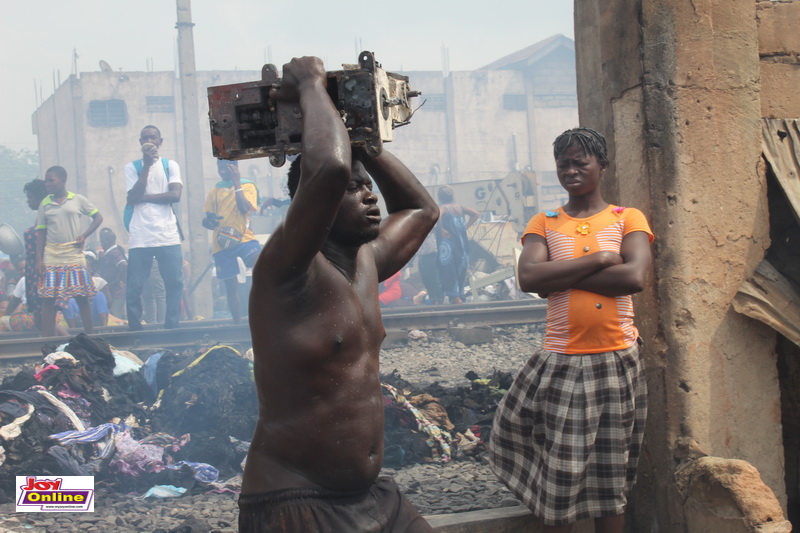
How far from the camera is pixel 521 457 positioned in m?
3.65

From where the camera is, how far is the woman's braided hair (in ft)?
11.4

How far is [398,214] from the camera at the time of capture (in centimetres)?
302

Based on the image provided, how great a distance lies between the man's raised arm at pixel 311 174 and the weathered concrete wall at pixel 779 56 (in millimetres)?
2895

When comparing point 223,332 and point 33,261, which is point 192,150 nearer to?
point 33,261

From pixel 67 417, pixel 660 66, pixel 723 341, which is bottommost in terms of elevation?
pixel 67 417

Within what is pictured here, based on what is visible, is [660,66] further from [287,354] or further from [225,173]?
[225,173]

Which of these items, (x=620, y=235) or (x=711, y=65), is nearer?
(x=620, y=235)

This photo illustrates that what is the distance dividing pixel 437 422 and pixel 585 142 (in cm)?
282

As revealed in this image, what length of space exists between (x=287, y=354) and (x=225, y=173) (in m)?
9.35

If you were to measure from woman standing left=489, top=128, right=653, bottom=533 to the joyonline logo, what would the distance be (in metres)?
2.93

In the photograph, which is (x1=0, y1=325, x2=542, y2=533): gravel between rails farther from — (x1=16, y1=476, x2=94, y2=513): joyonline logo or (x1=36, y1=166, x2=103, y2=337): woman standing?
(x1=36, y1=166, x2=103, y2=337): woman standing

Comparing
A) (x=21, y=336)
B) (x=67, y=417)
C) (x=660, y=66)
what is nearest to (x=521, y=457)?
(x=660, y=66)

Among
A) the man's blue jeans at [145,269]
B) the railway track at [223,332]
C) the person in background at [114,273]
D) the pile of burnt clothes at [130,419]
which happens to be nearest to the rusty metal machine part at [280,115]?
the pile of burnt clothes at [130,419]

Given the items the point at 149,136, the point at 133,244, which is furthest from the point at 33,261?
the point at 149,136
